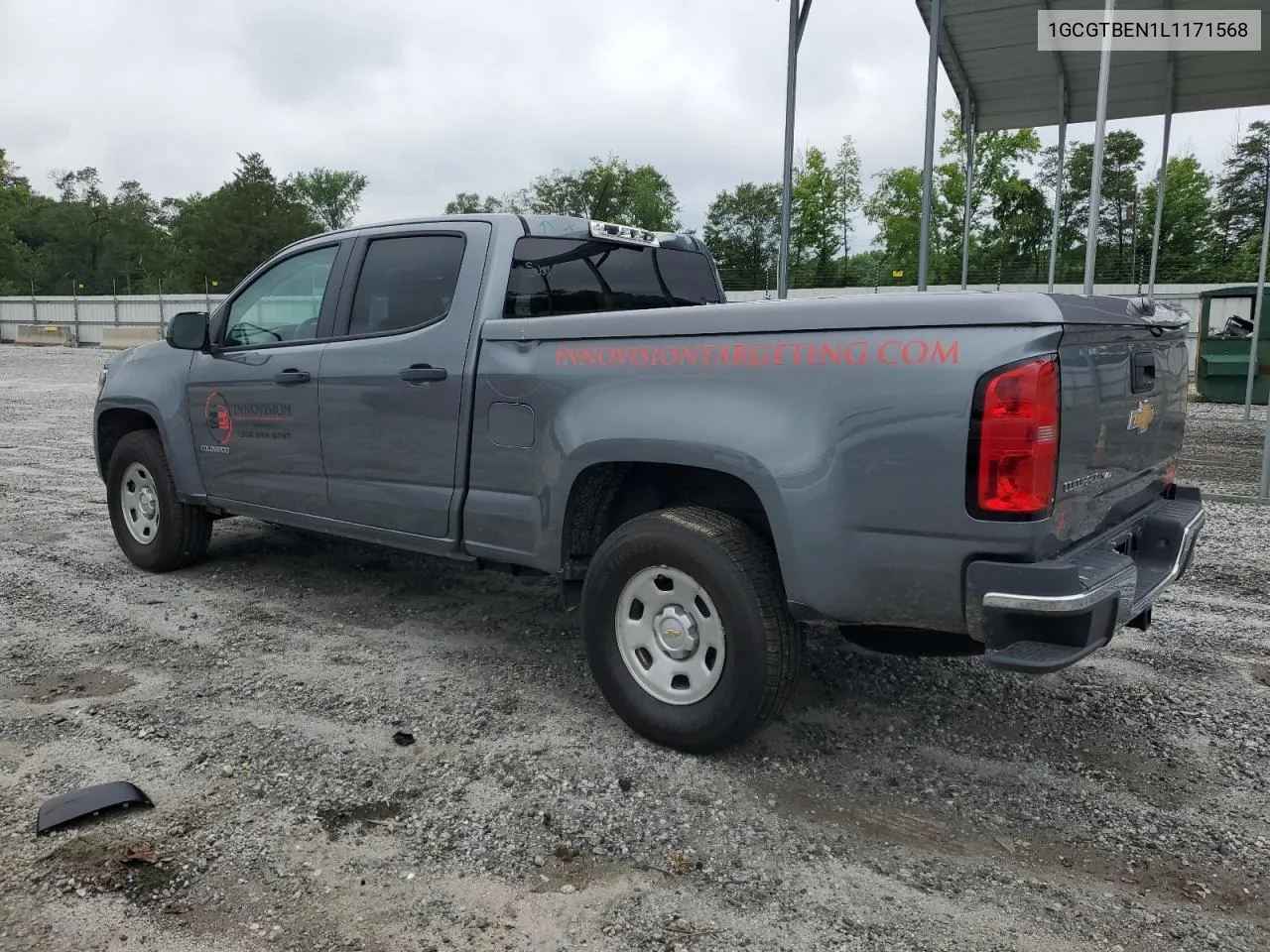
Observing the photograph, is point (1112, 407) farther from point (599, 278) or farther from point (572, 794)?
point (599, 278)

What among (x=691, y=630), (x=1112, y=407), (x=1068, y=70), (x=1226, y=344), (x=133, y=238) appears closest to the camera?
(x=1112, y=407)

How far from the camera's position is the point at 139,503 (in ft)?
18.8

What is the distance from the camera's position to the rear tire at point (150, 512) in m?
5.48

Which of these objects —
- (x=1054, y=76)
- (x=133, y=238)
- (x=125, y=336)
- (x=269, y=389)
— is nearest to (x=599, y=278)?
(x=269, y=389)

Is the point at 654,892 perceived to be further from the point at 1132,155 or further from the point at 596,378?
the point at 1132,155

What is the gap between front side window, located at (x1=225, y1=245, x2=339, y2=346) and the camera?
4.73 metres

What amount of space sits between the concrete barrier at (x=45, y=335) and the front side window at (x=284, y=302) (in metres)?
41.8

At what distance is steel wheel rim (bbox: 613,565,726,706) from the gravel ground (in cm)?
26

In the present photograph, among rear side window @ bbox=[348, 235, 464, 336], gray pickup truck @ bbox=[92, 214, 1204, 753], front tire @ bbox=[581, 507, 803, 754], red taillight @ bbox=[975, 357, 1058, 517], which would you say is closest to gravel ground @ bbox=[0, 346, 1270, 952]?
front tire @ bbox=[581, 507, 803, 754]

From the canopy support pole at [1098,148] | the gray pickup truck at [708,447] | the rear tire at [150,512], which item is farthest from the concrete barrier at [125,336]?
the gray pickup truck at [708,447]

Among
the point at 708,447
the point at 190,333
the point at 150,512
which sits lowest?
the point at 150,512

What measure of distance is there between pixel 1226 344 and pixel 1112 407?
14.6m

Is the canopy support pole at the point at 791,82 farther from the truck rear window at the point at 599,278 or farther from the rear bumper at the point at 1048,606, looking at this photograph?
the rear bumper at the point at 1048,606

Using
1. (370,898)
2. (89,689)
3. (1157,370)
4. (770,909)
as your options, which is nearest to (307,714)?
(89,689)
